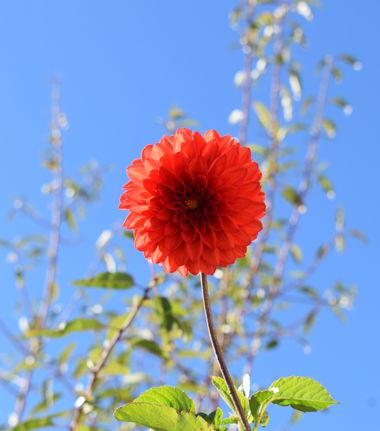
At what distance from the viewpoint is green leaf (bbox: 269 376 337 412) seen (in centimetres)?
61

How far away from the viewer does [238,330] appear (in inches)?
72.7

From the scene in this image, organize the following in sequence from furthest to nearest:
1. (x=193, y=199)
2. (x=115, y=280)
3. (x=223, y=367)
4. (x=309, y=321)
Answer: (x=309, y=321)
(x=115, y=280)
(x=193, y=199)
(x=223, y=367)

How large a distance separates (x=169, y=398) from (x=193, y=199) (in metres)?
0.25

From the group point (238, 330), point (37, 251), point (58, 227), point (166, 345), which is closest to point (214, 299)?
point (238, 330)

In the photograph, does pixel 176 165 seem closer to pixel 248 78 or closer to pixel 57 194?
pixel 57 194

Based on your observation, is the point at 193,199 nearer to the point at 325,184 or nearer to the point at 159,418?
the point at 159,418

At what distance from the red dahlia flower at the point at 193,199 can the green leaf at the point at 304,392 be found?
148 millimetres

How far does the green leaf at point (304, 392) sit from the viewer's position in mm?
607

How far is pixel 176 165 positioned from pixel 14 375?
56.0 inches

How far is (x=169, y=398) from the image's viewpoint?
0.59m

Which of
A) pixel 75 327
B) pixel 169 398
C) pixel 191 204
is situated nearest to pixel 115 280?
pixel 75 327

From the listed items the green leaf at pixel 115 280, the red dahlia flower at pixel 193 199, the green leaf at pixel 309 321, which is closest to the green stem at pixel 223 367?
the red dahlia flower at pixel 193 199

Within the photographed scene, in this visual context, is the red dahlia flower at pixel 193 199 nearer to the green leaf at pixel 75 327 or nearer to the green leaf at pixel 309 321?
the green leaf at pixel 75 327

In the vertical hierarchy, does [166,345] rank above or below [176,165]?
above
